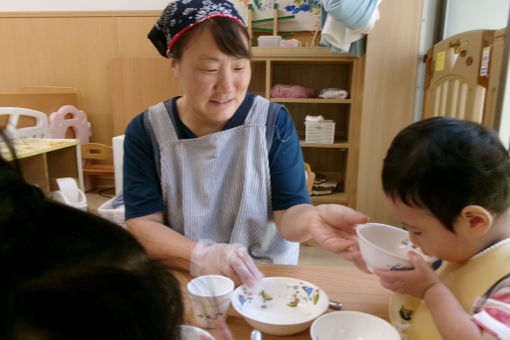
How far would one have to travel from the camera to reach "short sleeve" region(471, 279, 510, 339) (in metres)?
0.56

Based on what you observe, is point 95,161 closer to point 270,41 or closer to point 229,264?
point 270,41

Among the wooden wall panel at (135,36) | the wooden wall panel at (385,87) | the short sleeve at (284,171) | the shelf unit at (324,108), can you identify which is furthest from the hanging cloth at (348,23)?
the wooden wall panel at (135,36)

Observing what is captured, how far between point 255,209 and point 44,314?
3.08 ft

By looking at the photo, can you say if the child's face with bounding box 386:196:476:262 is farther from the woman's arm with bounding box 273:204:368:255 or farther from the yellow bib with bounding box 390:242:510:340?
the woman's arm with bounding box 273:204:368:255

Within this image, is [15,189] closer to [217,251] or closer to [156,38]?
[217,251]

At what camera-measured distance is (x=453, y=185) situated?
65cm

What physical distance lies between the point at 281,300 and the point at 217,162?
1.52ft

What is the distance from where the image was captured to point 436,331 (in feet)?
2.12

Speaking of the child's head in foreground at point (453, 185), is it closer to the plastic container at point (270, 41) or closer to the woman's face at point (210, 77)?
the woman's face at point (210, 77)

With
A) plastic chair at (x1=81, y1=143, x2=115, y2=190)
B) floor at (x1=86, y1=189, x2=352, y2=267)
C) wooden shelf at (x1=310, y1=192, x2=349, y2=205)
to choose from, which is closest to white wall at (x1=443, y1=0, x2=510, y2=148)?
floor at (x1=86, y1=189, x2=352, y2=267)

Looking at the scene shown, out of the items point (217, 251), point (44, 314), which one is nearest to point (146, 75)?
point (217, 251)

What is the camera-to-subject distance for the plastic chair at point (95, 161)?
11.5 ft

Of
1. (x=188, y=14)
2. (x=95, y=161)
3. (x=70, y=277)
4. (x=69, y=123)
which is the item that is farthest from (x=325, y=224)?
(x=95, y=161)

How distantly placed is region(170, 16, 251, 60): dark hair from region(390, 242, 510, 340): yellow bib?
718mm
